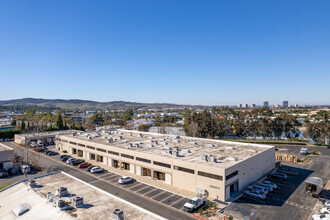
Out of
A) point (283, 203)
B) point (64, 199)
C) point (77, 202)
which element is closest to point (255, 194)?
point (283, 203)

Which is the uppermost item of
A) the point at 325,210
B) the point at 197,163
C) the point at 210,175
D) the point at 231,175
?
the point at 197,163

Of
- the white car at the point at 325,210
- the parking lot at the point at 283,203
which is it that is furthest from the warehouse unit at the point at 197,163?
the white car at the point at 325,210

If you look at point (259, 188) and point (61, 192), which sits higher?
point (61, 192)

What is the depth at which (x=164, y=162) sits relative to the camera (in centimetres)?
3669

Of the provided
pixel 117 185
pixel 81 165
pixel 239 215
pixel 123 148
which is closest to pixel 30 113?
pixel 81 165

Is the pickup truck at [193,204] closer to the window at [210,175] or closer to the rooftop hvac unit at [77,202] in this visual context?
the window at [210,175]

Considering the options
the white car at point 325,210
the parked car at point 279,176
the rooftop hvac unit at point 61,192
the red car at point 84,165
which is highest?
the rooftop hvac unit at point 61,192

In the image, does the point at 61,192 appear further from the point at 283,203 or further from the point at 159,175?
the point at 283,203

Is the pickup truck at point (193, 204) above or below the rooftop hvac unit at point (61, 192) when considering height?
below

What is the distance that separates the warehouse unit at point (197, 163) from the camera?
100 ft

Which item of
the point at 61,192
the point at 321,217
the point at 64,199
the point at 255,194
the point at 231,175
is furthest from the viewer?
the point at 231,175

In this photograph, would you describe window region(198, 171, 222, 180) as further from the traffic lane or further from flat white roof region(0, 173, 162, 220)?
flat white roof region(0, 173, 162, 220)

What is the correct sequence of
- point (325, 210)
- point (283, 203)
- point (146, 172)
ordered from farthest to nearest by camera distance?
1. point (146, 172)
2. point (283, 203)
3. point (325, 210)

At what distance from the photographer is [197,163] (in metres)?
32.2
